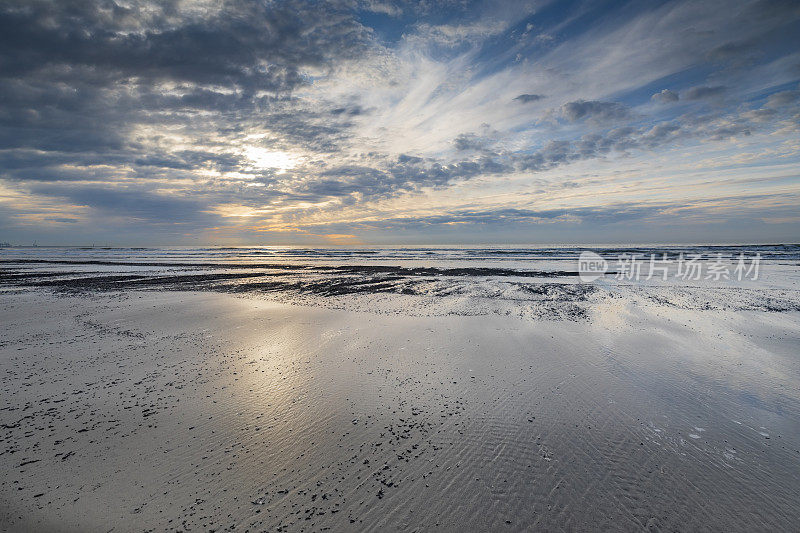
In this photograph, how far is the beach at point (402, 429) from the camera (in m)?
3.59

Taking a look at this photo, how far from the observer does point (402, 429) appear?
512 cm

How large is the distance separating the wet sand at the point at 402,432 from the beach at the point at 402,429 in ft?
0.09

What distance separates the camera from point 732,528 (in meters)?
3.40

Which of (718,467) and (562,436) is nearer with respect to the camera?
(718,467)

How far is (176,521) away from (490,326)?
30.5 feet

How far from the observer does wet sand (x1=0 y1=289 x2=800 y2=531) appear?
3588 mm

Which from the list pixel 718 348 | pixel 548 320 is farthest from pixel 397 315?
pixel 718 348

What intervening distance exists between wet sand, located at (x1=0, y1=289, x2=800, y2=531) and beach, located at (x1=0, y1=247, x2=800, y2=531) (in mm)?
28

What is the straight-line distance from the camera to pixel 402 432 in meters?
5.04

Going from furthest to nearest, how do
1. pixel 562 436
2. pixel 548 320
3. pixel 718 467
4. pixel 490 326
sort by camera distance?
pixel 548 320 < pixel 490 326 < pixel 562 436 < pixel 718 467

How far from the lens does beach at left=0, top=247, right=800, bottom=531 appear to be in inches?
141

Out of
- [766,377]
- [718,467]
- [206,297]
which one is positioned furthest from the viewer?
[206,297]

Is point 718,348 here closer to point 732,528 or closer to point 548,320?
point 548,320

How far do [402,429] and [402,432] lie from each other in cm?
8
